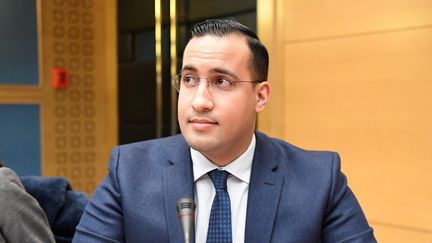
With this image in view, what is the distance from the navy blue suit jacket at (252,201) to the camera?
128cm

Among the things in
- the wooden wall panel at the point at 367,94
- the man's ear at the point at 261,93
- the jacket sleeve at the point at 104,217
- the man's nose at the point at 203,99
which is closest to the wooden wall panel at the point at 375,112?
the wooden wall panel at the point at 367,94

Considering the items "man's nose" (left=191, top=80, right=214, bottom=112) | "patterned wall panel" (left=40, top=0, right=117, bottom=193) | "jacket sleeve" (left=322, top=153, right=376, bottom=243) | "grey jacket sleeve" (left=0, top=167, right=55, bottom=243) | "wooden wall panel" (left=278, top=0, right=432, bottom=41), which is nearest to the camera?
"man's nose" (left=191, top=80, right=214, bottom=112)

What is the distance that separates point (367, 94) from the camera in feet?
7.80

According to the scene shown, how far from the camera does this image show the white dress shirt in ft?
4.27

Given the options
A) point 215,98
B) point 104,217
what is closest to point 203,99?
point 215,98

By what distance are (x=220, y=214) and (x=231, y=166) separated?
14 centimetres

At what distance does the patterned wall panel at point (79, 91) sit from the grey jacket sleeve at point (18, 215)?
8.02 feet

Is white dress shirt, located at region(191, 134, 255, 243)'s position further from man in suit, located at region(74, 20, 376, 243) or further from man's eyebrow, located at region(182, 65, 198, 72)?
man's eyebrow, located at region(182, 65, 198, 72)

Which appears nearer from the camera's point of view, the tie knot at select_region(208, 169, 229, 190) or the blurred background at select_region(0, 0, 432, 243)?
the tie knot at select_region(208, 169, 229, 190)

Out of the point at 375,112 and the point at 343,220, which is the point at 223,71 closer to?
the point at 343,220

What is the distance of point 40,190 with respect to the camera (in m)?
1.67

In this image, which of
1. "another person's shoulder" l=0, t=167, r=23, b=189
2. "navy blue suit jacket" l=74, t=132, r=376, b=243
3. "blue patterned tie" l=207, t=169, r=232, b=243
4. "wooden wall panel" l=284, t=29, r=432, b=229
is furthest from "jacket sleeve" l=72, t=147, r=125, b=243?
"wooden wall panel" l=284, t=29, r=432, b=229

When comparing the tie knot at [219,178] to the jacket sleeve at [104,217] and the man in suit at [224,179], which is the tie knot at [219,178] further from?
the jacket sleeve at [104,217]

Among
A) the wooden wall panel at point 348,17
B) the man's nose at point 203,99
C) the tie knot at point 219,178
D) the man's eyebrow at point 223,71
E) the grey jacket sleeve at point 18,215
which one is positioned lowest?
the grey jacket sleeve at point 18,215
